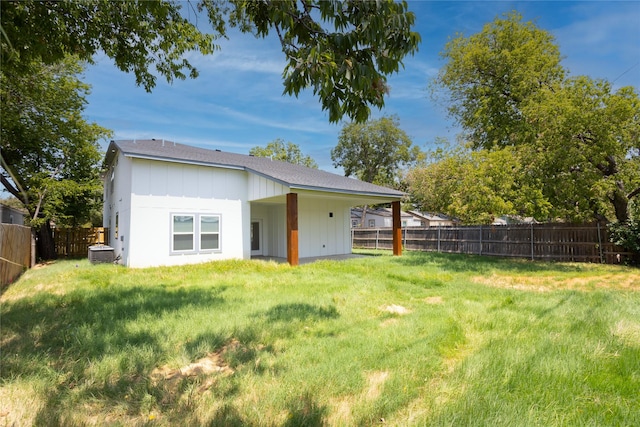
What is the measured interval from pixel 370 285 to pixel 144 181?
25.9 ft

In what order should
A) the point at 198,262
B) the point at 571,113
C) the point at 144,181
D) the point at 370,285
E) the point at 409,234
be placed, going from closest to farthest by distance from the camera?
the point at 370,285 → the point at 571,113 → the point at 144,181 → the point at 198,262 → the point at 409,234

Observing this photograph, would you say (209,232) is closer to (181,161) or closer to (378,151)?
(181,161)

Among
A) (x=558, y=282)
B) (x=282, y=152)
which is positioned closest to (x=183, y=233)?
(x=558, y=282)

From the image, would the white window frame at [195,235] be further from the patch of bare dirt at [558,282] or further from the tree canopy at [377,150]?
the tree canopy at [377,150]

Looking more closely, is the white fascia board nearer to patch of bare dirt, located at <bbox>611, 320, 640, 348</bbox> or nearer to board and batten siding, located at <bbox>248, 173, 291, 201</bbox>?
board and batten siding, located at <bbox>248, 173, 291, 201</bbox>

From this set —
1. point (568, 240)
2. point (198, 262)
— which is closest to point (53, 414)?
point (198, 262)

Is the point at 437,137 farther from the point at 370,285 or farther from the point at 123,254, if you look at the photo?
the point at 123,254

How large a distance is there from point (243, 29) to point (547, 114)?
9883 millimetres

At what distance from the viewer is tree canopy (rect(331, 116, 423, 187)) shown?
112ft

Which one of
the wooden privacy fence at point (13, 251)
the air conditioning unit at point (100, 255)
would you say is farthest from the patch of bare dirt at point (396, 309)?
the air conditioning unit at point (100, 255)

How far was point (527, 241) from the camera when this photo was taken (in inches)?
555

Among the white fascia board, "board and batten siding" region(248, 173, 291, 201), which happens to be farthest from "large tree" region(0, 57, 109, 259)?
"board and batten siding" region(248, 173, 291, 201)

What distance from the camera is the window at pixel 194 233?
11352 millimetres

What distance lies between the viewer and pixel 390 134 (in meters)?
34.4
